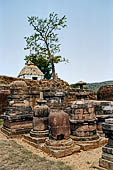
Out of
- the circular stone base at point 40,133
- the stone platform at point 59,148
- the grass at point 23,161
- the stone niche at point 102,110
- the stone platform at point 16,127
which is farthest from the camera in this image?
the stone platform at point 16,127

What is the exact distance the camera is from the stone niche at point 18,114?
24.0ft

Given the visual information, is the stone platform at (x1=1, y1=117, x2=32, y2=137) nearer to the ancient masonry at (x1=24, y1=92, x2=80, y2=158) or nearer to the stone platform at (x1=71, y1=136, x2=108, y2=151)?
the ancient masonry at (x1=24, y1=92, x2=80, y2=158)

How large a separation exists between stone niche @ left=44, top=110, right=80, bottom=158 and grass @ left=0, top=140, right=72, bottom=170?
1.78 ft

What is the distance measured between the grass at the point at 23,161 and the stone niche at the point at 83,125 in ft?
5.01

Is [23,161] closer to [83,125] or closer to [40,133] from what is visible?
[40,133]

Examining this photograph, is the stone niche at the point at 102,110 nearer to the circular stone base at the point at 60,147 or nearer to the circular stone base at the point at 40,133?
the circular stone base at the point at 60,147

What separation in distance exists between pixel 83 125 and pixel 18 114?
122 inches

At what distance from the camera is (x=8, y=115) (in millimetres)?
7559

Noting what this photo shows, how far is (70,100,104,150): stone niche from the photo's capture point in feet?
19.0

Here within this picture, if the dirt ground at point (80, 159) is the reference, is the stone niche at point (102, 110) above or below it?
above

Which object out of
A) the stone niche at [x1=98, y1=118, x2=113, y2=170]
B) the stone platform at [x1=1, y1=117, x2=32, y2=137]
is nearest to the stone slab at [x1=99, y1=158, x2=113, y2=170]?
the stone niche at [x1=98, y1=118, x2=113, y2=170]

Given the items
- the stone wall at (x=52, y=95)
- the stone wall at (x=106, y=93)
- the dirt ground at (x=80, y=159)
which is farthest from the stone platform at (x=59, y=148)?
the stone wall at (x=106, y=93)

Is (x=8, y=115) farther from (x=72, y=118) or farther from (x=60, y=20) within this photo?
(x=60, y=20)

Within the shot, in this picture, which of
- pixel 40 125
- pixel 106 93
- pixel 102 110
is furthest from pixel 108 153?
pixel 106 93
